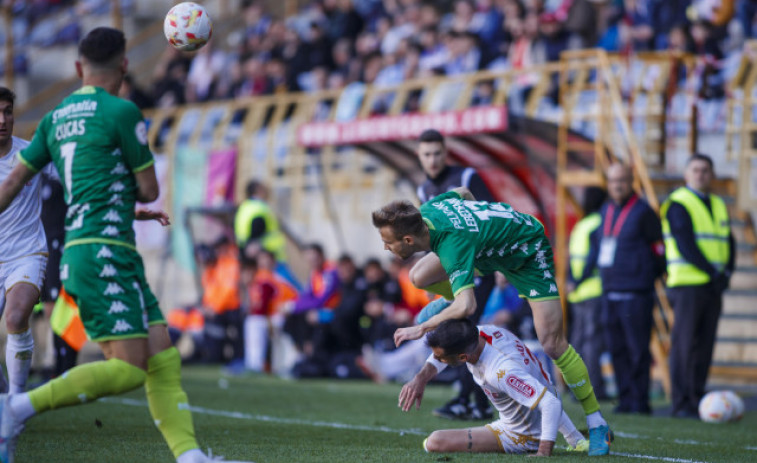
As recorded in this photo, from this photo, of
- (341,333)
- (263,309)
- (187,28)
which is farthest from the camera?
(263,309)

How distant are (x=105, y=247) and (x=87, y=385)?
64 cm

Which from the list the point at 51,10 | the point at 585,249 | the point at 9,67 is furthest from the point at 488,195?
the point at 51,10

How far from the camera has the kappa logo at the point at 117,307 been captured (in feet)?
17.9

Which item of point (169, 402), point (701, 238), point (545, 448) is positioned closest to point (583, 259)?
point (701, 238)

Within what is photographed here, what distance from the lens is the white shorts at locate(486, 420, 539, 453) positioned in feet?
23.0

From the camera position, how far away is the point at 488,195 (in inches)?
356

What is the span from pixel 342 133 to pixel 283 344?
3.04m

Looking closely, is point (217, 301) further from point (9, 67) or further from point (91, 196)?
point (91, 196)

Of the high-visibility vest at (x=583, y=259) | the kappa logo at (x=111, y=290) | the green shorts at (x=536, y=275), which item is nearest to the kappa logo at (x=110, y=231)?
the kappa logo at (x=111, y=290)

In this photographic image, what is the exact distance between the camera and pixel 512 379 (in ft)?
21.9

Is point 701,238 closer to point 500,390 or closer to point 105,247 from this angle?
point 500,390

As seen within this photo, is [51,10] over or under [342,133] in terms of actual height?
over

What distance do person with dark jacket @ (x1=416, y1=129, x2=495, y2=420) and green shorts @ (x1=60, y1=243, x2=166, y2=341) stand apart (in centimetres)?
397

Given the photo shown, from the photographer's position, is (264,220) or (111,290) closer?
(111,290)
